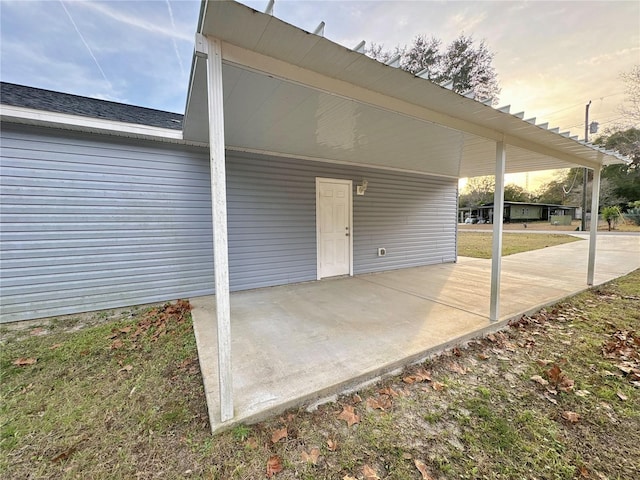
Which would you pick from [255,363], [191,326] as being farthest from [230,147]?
[255,363]

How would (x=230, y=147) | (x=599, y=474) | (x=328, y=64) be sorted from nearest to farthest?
(x=599, y=474), (x=328, y=64), (x=230, y=147)

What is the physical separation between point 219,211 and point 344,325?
213 centimetres

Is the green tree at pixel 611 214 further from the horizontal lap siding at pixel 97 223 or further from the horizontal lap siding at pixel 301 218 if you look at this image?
the horizontal lap siding at pixel 97 223

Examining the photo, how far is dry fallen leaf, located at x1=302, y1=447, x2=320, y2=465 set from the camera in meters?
1.42

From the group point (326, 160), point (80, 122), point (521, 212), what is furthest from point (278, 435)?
point (521, 212)

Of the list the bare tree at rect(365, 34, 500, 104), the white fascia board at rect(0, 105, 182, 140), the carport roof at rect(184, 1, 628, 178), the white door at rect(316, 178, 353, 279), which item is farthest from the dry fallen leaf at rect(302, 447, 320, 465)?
the bare tree at rect(365, 34, 500, 104)

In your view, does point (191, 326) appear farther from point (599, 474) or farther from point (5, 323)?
point (599, 474)

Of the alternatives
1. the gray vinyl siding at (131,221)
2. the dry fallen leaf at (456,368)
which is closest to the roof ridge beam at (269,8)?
the dry fallen leaf at (456,368)

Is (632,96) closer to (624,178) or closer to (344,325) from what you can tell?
(624,178)

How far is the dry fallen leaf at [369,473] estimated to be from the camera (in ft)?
4.28

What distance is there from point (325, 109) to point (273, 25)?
1.41 metres

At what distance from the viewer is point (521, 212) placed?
31.0 metres

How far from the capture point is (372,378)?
2.15 meters

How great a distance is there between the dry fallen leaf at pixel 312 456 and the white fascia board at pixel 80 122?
4182 millimetres
